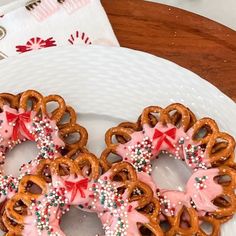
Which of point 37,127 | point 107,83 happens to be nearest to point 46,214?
point 37,127

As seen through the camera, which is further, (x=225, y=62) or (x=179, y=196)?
(x=225, y=62)

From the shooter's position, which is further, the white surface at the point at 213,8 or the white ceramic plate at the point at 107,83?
the white surface at the point at 213,8

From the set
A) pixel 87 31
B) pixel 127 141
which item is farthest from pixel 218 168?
pixel 87 31

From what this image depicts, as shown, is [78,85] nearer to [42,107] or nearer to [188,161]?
[42,107]

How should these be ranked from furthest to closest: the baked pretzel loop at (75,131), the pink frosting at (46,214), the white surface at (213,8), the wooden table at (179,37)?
the white surface at (213,8)
the wooden table at (179,37)
the baked pretzel loop at (75,131)
the pink frosting at (46,214)

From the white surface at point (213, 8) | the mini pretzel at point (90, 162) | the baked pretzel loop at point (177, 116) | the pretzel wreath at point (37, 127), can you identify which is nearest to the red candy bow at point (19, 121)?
the pretzel wreath at point (37, 127)

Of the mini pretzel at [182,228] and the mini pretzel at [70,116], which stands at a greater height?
the mini pretzel at [70,116]

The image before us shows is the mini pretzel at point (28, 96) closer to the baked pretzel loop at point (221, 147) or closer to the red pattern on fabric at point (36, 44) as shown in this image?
the red pattern on fabric at point (36, 44)

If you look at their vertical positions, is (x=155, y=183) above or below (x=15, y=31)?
below
